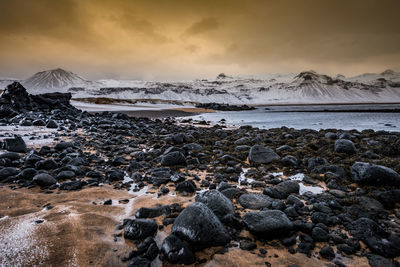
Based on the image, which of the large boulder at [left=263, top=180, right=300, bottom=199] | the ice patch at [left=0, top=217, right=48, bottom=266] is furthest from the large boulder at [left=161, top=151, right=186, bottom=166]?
the ice patch at [left=0, top=217, right=48, bottom=266]

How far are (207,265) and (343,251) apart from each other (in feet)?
5.69

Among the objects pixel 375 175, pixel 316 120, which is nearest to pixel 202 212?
pixel 375 175

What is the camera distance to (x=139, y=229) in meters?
2.78

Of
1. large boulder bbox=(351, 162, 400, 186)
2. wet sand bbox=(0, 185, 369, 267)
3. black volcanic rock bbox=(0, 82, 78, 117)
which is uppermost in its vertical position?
black volcanic rock bbox=(0, 82, 78, 117)

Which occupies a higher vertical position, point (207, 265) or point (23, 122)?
point (23, 122)

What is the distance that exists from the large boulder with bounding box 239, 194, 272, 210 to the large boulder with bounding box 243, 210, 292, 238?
2.06 feet

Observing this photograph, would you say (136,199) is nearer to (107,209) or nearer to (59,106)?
(107,209)

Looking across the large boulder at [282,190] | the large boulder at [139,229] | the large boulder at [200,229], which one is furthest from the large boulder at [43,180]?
the large boulder at [282,190]

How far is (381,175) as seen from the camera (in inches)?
169

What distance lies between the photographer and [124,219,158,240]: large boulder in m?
2.74

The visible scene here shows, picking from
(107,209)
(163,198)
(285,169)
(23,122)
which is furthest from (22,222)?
(23,122)

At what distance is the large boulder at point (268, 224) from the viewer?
2.82m

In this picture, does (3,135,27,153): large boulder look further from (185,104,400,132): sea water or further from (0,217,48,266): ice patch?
(185,104,400,132): sea water

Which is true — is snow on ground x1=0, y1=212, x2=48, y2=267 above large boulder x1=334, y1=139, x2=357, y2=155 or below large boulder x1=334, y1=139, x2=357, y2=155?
below
